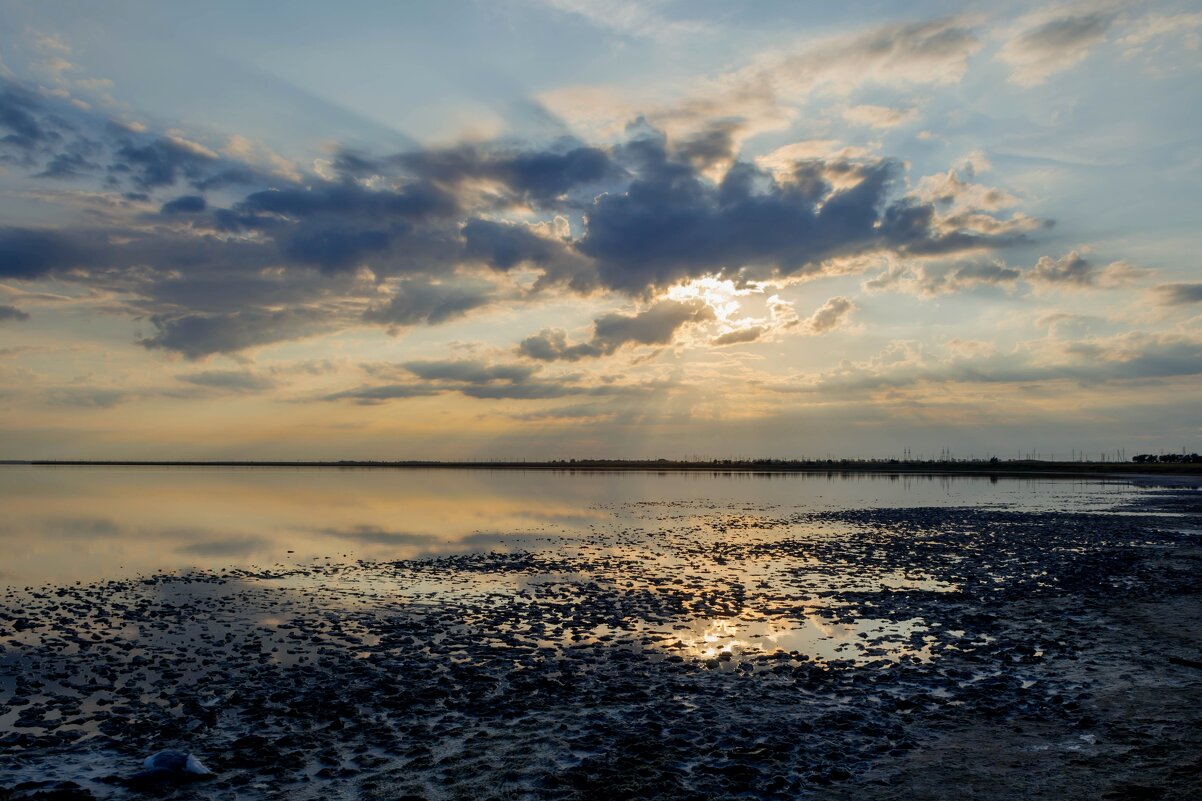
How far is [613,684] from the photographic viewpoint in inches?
670

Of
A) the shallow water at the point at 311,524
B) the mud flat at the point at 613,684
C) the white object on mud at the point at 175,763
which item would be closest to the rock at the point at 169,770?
the white object on mud at the point at 175,763

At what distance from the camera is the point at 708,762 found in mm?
12602

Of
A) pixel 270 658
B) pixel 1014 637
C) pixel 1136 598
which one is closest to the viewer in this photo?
→ pixel 270 658

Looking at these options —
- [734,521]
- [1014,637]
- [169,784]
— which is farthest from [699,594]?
[734,521]

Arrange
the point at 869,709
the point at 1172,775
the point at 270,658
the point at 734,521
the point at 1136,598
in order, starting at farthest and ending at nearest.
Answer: the point at 734,521 < the point at 1136,598 < the point at 270,658 < the point at 869,709 < the point at 1172,775

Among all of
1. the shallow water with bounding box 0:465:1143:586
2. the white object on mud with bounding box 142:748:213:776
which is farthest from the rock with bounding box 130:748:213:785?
the shallow water with bounding box 0:465:1143:586

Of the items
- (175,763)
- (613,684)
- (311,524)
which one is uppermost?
(175,763)

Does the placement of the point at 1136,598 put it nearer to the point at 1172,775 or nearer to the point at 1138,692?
the point at 1138,692

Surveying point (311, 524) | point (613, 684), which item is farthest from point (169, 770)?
point (311, 524)

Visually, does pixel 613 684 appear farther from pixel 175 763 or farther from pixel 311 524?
pixel 311 524

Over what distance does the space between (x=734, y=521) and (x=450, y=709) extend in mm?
47545

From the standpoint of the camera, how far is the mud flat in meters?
12.0

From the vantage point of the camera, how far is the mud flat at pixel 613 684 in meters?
12.0

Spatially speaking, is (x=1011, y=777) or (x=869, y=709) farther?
(x=869, y=709)
